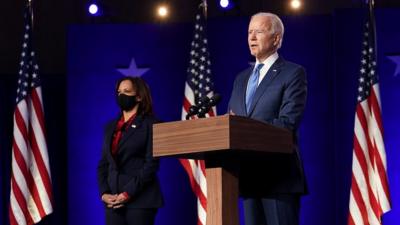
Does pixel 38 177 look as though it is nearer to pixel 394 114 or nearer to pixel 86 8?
pixel 86 8

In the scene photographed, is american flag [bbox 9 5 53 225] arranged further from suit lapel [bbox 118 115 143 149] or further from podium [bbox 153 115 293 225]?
podium [bbox 153 115 293 225]

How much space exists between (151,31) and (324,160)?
1700 millimetres

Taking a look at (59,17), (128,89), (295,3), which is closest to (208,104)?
(128,89)

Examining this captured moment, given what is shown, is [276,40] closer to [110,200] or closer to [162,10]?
[110,200]

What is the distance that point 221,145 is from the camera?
2574mm

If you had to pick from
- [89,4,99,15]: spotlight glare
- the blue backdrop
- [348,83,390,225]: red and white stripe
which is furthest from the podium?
[89,4,99,15]: spotlight glare

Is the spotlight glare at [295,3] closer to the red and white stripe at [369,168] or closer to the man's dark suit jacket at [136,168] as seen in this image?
the red and white stripe at [369,168]

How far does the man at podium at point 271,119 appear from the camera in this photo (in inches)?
118

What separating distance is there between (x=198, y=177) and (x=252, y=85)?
2.68 metres

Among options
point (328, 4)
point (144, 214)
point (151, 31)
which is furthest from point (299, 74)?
point (328, 4)

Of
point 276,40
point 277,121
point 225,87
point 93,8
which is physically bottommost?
point 277,121

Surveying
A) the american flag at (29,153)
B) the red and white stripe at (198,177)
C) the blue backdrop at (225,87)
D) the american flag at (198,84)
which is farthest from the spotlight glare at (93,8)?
the red and white stripe at (198,177)

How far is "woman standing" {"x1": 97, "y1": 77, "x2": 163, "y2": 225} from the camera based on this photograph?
4.45 meters

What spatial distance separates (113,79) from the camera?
6.21 metres
